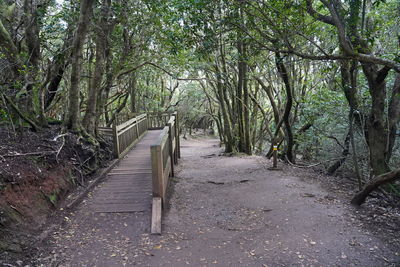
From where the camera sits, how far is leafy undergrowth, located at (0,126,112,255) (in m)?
3.79

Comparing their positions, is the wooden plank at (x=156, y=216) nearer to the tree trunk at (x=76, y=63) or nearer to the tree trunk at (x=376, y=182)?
the tree trunk at (x=76, y=63)

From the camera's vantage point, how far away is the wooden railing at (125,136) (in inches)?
342

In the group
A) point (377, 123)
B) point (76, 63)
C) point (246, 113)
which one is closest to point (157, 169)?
point (76, 63)

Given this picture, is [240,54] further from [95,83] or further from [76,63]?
[76,63]

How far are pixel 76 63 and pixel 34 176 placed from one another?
3.49 metres

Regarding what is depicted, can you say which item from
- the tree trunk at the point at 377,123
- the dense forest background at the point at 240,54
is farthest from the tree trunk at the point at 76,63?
the tree trunk at the point at 377,123

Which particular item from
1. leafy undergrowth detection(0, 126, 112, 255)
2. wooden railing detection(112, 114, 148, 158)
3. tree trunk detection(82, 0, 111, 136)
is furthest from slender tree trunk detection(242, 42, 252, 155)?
leafy undergrowth detection(0, 126, 112, 255)

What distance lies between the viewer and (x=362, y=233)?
4438mm

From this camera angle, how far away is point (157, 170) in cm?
512

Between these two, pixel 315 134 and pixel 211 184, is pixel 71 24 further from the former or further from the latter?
pixel 315 134

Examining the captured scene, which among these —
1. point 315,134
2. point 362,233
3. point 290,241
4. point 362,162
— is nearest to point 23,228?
point 290,241

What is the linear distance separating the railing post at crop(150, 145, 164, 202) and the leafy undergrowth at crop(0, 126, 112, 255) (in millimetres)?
1841

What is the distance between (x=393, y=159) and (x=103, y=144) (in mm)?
9656

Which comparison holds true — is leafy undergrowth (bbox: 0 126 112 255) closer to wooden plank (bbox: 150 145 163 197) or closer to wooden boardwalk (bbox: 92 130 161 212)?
wooden boardwalk (bbox: 92 130 161 212)
